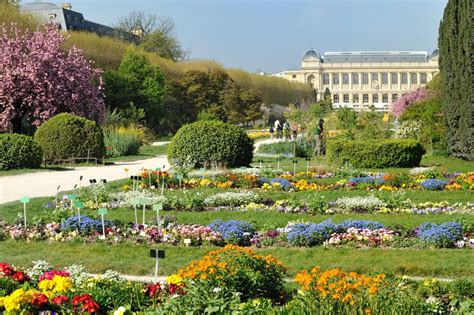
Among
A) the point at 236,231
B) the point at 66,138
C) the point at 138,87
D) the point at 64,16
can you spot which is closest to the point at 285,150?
the point at 66,138

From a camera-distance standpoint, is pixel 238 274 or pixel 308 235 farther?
pixel 308 235

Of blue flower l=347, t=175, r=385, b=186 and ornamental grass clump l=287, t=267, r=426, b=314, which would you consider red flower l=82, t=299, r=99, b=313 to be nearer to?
ornamental grass clump l=287, t=267, r=426, b=314

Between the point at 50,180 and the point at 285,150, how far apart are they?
36.1 feet

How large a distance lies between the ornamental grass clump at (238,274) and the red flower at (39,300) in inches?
42.2

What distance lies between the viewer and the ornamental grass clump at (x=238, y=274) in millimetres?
6031

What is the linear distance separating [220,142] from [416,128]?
9680 mm

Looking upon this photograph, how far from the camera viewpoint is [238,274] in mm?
6246

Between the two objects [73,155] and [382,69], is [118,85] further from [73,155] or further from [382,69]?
[382,69]

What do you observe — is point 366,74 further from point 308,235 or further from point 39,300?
point 39,300

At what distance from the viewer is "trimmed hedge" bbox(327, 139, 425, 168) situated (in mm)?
19812

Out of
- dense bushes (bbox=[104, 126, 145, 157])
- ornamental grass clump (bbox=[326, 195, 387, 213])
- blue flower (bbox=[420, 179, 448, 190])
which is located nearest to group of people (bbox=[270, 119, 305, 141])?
dense bushes (bbox=[104, 126, 145, 157])

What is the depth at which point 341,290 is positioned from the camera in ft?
18.0

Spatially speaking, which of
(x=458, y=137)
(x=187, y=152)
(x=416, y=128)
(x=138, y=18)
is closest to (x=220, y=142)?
(x=187, y=152)

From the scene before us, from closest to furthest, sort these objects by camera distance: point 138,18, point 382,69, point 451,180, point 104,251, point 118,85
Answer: point 104,251
point 451,180
point 118,85
point 138,18
point 382,69
